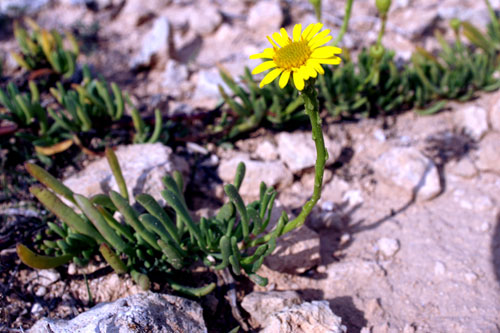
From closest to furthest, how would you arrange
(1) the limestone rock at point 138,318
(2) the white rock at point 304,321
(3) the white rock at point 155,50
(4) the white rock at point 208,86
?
(1) the limestone rock at point 138,318 < (2) the white rock at point 304,321 < (4) the white rock at point 208,86 < (3) the white rock at point 155,50

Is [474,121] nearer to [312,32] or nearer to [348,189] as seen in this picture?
[348,189]

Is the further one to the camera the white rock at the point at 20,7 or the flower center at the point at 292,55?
the white rock at the point at 20,7

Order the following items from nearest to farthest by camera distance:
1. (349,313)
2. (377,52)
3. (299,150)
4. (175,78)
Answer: (349,313) → (377,52) → (299,150) → (175,78)

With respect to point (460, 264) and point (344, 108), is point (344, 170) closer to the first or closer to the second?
point (344, 108)

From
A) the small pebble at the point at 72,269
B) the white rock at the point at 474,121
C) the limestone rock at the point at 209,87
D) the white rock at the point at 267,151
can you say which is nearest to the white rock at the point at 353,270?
the white rock at the point at 267,151

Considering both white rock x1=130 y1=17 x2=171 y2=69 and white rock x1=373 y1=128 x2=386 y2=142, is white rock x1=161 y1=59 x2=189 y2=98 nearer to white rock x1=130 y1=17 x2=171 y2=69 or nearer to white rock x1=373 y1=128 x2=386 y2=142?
white rock x1=130 y1=17 x2=171 y2=69

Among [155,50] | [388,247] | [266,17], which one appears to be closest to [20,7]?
[155,50]

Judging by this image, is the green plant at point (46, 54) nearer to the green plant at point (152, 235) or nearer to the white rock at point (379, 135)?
the green plant at point (152, 235)
